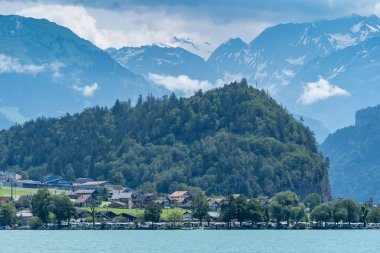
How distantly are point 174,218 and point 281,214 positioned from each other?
62.9 ft

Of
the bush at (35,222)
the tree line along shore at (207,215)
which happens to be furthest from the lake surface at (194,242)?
the bush at (35,222)

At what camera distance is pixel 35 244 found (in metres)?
138

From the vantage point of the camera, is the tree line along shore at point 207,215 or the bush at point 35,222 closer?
the tree line along shore at point 207,215

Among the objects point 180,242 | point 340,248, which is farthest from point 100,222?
point 340,248

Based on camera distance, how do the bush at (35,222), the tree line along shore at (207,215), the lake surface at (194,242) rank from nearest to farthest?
the lake surface at (194,242), the tree line along shore at (207,215), the bush at (35,222)

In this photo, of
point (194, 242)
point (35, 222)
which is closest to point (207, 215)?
point (35, 222)

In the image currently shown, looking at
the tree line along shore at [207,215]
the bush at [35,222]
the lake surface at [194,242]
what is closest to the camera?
the lake surface at [194,242]

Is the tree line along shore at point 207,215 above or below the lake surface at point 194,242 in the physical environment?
above

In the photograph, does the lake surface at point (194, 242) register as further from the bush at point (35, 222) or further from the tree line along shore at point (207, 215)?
the bush at point (35, 222)

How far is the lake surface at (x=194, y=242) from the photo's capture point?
130 meters

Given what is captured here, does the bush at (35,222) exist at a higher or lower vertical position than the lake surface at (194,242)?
higher

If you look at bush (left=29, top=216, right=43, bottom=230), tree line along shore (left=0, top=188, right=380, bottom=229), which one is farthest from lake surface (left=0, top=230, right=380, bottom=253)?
bush (left=29, top=216, right=43, bottom=230)

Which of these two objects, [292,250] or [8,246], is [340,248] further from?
[8,246]

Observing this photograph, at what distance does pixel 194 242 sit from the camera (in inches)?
5709
